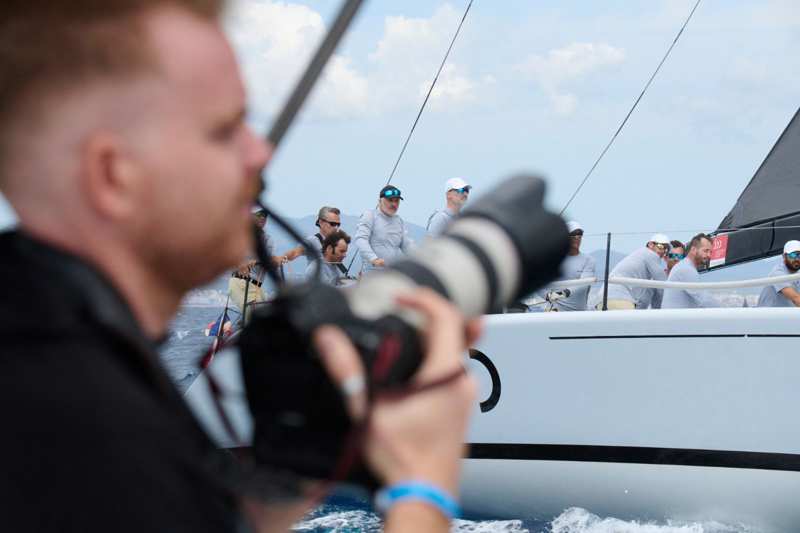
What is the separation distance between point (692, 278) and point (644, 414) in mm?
1223

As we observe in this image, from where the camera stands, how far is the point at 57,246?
0.62 m

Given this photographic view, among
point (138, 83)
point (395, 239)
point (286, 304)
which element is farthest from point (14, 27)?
point (395, 239)

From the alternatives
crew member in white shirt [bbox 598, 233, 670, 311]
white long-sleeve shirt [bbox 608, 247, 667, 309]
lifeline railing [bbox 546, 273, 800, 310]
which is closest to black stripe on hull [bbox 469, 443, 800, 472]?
lifeline railing [bbox 546, 273, 800, 310]

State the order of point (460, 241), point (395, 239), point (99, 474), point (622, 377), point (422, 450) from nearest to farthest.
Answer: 1. point (99, 474)
2. point (422, 450)
3. point (460, 241)
4. point (622, 377)
5. point (395, 239)

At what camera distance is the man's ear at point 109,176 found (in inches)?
24.2

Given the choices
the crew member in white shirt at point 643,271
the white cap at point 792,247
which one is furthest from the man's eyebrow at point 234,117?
the white cap at point 792,247

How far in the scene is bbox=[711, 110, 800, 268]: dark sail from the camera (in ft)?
23.8

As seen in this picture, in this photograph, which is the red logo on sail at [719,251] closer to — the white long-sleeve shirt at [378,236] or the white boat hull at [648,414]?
the white boat hull at [648,414]

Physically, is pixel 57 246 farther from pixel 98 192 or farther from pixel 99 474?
pixel 99 474

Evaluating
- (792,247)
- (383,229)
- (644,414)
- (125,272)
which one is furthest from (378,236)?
(125,272)

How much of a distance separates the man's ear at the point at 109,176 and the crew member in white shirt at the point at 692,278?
16.7 feet

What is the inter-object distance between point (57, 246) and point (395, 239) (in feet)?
17.9

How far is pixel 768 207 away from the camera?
762 cm

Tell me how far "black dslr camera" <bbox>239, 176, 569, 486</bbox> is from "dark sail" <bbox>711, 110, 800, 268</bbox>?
665cm
